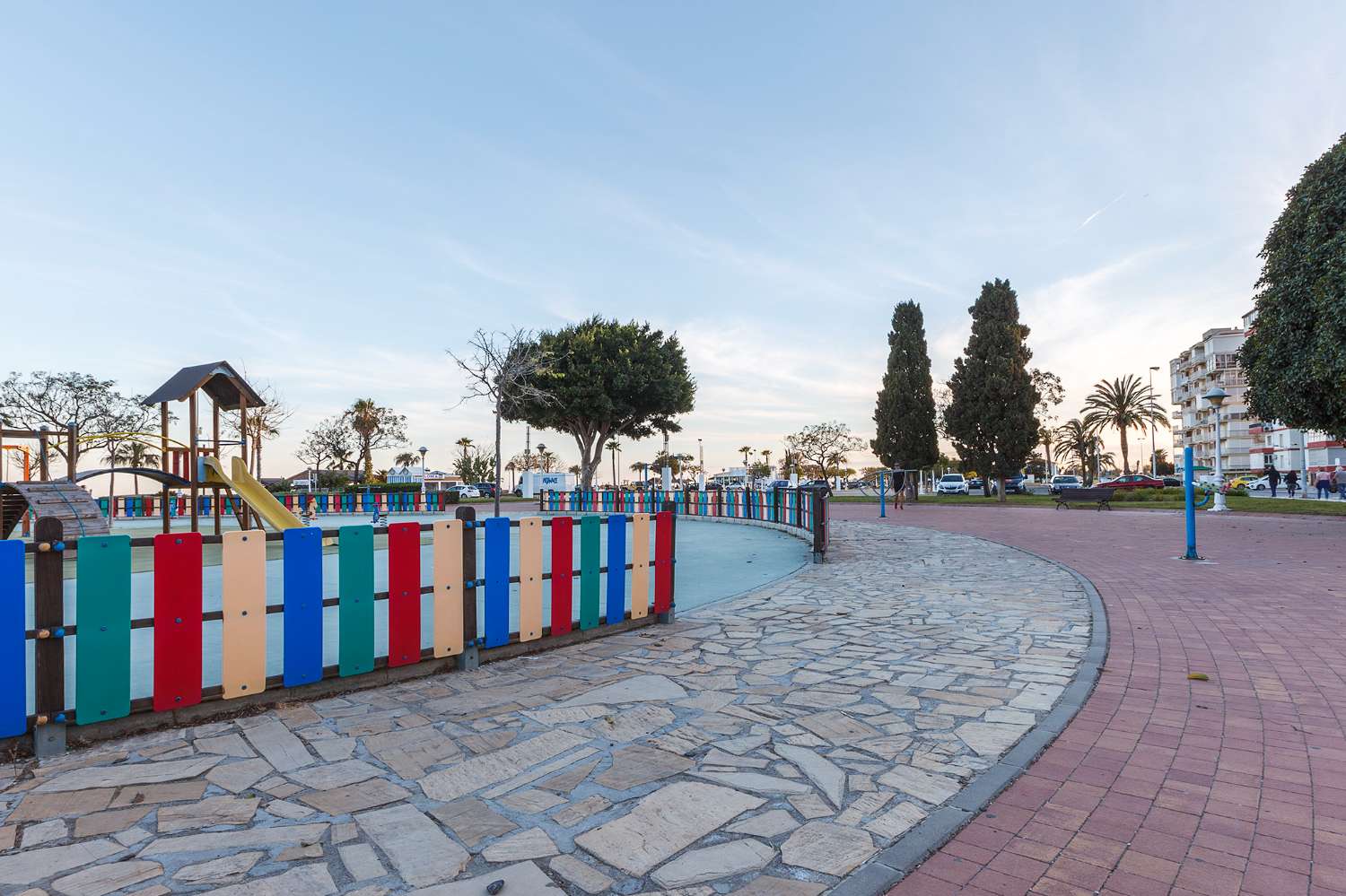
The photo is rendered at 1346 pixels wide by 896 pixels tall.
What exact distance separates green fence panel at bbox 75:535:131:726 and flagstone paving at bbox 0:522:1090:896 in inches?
9.2

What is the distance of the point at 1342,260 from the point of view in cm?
1494

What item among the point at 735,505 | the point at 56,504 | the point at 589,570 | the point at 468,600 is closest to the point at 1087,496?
the point at 735,505

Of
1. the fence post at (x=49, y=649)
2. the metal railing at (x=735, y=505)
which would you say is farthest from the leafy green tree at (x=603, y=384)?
the fence post at (x=49, y=649)

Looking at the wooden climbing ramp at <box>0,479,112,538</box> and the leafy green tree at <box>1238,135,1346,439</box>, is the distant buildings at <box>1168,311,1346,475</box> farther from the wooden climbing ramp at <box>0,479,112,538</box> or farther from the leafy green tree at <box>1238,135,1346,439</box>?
the wooden climbing ramp at <box>0,479,112,538</box>

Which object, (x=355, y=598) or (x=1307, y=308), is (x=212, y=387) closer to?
(x=355, y=598)

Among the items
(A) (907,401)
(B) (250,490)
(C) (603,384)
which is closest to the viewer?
(B) (250,490)

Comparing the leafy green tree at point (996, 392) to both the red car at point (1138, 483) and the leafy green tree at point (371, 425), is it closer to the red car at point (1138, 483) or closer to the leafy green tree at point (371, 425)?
the red car at point (1138, 483)

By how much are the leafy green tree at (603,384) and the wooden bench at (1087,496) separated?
1906 centimetres

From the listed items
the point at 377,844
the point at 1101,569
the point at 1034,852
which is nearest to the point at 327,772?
the point at 377,844

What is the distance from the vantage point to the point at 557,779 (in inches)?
133

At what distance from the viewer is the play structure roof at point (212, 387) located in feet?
46.8

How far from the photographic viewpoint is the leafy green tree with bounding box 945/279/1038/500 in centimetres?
3744

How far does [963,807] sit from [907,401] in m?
43.4

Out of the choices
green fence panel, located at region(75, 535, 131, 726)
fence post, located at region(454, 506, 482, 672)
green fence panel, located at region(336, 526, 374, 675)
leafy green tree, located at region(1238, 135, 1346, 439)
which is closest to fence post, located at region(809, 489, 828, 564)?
fence post, located at region(454, 506, 482, 672)
